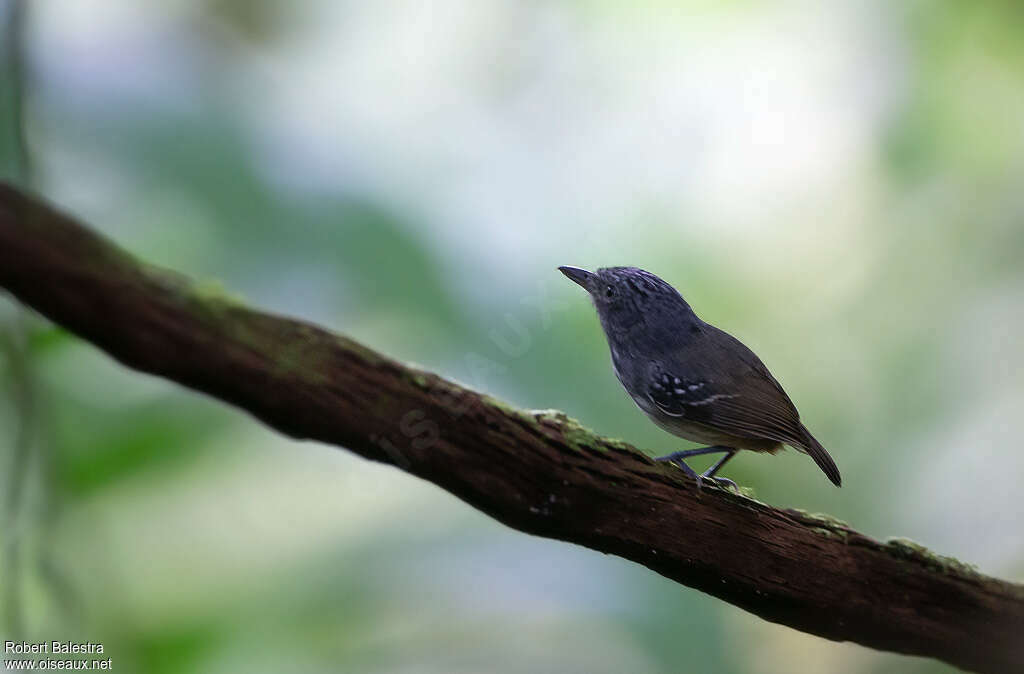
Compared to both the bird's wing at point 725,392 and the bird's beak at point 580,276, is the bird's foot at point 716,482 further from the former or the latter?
the bird's beak at point 580,276

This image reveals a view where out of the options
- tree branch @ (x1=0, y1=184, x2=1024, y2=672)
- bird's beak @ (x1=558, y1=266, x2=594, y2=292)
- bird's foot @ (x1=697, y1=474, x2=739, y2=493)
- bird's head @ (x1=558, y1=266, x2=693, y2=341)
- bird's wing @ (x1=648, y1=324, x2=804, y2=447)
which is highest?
bird's beak @ (x1=558, y1=266, x2=594, y2=292)

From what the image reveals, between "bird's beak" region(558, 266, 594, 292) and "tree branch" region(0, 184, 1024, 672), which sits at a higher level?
"bird's beak" region(558, 266, 594, 292)

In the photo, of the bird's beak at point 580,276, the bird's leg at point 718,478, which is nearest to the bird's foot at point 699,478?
the bird's leg at point 718,478

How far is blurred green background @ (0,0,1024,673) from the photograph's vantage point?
84.4 inches

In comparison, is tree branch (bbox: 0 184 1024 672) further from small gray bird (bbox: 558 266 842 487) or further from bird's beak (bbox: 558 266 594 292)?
bird's beak (bbox: 558 266 594 292)

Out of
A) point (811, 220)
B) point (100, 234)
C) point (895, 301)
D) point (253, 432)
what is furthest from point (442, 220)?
point (100, 234)

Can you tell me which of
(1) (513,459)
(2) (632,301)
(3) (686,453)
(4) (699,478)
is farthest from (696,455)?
(1) (513,459)

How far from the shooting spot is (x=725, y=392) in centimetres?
159

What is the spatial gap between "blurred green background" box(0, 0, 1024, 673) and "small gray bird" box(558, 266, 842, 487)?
0.36m

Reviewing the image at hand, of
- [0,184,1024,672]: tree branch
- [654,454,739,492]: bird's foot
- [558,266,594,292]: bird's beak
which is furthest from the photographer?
[558,266,594,292]: bird's beak

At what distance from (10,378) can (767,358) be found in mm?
1966

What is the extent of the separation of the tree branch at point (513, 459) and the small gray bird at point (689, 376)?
154 millimetres

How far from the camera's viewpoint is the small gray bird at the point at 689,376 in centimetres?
158

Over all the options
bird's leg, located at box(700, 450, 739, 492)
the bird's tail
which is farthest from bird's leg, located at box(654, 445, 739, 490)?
the bird's tail
